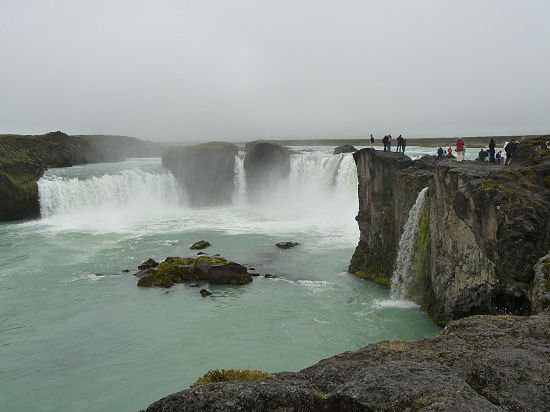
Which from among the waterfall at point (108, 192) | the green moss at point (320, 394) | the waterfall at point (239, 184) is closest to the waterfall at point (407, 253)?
the green moss at point (320, 394)

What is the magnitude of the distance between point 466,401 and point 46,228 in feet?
157

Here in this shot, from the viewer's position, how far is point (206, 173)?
2463 inches

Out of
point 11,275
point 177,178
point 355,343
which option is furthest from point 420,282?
point 177,178

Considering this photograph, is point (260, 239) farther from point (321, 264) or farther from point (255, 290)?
point (255, 290)

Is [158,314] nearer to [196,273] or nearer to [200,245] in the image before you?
[196,273]

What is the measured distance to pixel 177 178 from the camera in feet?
205

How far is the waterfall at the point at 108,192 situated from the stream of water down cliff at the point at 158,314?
952 cm

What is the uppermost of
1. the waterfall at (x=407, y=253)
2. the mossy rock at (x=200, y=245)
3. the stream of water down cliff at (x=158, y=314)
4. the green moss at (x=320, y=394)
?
the green moss at (x=320, y=394)

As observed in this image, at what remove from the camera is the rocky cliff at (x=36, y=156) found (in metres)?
49.6

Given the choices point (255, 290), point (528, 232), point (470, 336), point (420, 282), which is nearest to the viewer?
point (470, 336)

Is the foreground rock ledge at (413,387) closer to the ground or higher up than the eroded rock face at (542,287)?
higher up

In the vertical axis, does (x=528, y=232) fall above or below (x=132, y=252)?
above

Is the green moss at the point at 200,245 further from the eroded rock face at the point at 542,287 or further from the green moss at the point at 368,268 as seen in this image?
the eroded rock face at the point at 542,287

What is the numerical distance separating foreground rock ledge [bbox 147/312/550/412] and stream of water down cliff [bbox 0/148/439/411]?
923cm
